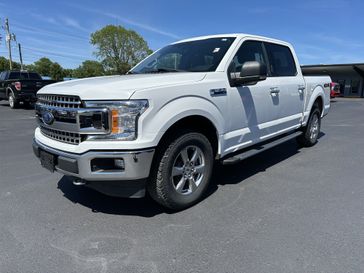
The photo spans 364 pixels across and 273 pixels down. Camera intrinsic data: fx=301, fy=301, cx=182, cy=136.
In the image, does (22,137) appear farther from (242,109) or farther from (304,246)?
(304,246)

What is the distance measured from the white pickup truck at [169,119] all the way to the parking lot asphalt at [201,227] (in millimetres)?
412

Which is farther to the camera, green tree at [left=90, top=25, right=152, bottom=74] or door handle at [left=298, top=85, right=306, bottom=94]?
green tree at [left=90, top=25, right=152, bottom=74]

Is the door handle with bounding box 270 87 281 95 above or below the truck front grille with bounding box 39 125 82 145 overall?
above

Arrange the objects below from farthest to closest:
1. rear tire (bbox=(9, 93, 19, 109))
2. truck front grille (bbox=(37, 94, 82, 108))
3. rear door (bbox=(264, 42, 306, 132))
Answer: rear tire (bbox=(9, 93, 19, 109))
rear door (bbox=(264, 42, 306, 132))
truck front grille (bbox=(37, 94, 82, 108))

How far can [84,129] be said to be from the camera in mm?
2838

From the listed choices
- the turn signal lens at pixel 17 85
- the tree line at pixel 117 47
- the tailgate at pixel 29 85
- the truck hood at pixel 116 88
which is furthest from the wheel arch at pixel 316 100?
the tree line at pixel 117 47

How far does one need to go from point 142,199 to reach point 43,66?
340 ft

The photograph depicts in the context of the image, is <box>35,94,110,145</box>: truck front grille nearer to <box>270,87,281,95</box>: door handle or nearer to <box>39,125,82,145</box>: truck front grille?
<box>39,125,82,145</box>: truck front grille

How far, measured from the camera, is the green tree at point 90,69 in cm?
6425

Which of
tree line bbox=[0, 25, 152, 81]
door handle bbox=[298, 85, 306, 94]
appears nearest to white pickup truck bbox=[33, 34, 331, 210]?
door handle bbox=[298, 85, 306, 94]

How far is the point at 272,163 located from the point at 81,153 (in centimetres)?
356

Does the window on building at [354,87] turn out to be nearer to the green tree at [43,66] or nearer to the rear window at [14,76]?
the rear window at [14,76]

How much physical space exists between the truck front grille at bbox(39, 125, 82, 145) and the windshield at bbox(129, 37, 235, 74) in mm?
1618

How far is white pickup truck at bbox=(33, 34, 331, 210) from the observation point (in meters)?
2.79
